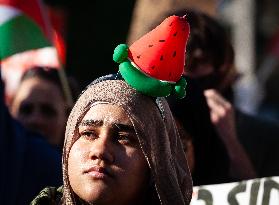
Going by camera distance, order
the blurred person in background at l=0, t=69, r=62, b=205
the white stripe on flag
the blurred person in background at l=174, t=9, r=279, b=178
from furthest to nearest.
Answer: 1. the white stripe on flag
2. the blurred person in background at l=174, t=9, r=279, b=178
3. the blurred person in background at l=0, t=69, r=62, b=205

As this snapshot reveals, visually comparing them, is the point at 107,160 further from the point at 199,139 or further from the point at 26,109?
the point at 26,109

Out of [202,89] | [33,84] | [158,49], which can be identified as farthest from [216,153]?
[33,84]

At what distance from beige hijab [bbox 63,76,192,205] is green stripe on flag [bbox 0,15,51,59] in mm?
2293

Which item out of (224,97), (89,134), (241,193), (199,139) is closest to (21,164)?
(199,139)

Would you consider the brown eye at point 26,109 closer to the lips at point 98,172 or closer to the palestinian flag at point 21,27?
the palestinian flag at point 21,27

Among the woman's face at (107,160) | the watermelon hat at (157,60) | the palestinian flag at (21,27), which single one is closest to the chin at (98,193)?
the woman's face at (107,160)

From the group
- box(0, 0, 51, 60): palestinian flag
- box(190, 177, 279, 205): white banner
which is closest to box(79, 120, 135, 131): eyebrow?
box(190, 177, 279, 205): white banner

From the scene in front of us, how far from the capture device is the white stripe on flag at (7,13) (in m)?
6.56

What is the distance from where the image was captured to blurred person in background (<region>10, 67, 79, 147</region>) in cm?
644

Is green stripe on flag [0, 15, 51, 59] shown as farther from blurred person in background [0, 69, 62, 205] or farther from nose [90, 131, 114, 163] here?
nose [90, 131, 114, 163]

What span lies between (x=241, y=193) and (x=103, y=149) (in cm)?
95

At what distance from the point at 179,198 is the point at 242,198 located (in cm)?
67

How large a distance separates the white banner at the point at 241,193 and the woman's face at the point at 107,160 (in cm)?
73

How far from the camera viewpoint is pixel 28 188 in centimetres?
534
